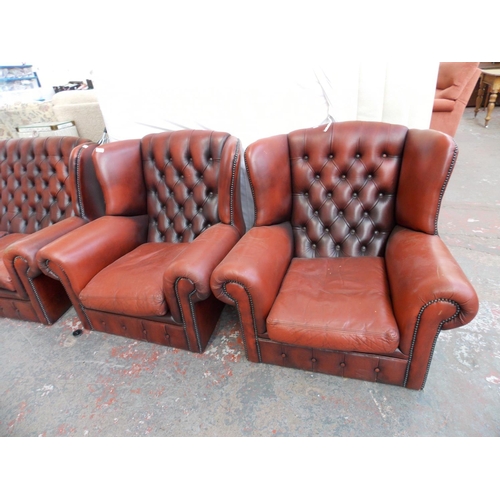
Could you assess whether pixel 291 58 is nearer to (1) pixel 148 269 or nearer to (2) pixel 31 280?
(1) pixel 148 269

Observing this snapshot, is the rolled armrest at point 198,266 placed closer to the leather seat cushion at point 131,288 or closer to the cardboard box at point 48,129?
the leather seat cushion at point 131,288

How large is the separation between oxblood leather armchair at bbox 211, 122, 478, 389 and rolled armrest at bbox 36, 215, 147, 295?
81cm

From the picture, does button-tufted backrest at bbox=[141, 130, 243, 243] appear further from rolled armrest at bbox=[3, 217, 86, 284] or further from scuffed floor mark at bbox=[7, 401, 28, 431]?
scuffed floor mark at bbox=[7, 401, 28, 431]

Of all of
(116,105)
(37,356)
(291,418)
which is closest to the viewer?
(291,418)

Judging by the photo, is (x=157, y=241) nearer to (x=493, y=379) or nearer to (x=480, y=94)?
(x=493, y=379)

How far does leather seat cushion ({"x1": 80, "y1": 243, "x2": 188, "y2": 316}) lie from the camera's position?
60.0 inches

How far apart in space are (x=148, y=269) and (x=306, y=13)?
151 centimetres

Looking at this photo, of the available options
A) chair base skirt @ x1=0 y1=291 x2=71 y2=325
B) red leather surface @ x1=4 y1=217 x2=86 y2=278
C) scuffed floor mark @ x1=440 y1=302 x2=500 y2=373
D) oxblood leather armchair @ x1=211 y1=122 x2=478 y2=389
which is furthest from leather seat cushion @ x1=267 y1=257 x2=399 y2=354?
chair base skirt @ x1=0 y1=291 x2=71 y2=325

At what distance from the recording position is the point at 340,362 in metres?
1.37

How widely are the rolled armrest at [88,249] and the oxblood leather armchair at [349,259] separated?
2.66 ft

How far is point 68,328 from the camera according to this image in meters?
1.97

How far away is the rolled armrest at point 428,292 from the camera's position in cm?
107

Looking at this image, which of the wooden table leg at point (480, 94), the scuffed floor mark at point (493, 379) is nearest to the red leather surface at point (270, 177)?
the scuffed floor mark at point (493, 379)
